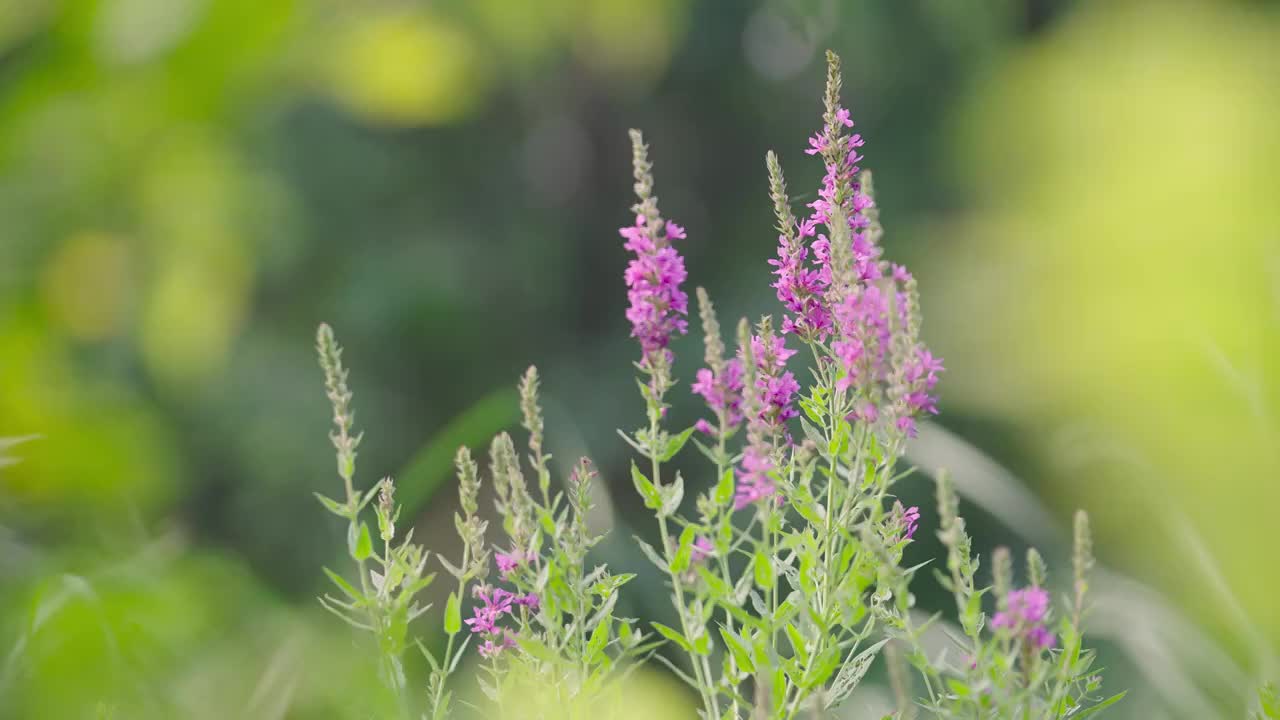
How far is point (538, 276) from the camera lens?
698 cm

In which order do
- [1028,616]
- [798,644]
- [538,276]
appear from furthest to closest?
1. [538,276]
2. [798,644]
3. [1028,616]

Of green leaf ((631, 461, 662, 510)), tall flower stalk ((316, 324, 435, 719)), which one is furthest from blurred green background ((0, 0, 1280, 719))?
green leaf ((631, 461, 662, 510))

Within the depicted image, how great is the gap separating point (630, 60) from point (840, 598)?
247 inches

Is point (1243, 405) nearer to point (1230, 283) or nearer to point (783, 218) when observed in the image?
point (1230, 283)

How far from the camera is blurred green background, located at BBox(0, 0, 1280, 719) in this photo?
1.35 meters

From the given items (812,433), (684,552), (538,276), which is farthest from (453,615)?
(538,276)

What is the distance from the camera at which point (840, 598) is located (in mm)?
714

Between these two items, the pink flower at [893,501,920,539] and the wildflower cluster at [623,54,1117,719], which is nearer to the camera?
the wildflower cluster at [623,54,1117,719]

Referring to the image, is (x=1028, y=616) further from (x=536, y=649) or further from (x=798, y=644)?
Result: (x=536, y=649)

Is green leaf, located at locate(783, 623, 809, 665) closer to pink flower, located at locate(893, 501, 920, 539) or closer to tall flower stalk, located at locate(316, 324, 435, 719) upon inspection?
pink flower, located at locate(893, 501, 920, 539)

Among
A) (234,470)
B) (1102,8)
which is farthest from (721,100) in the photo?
(234,470)

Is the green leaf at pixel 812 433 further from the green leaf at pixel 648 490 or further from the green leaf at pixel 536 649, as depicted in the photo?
the green leaf at pixel 536 649

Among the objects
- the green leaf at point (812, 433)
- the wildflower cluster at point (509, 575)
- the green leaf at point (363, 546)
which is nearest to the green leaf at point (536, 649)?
the wildflower cluster at point (509, 575)

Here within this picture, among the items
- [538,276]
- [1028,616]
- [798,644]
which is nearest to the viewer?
[1028,616]
